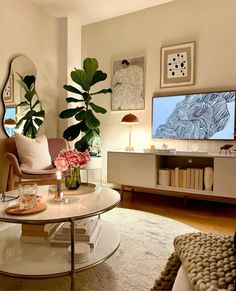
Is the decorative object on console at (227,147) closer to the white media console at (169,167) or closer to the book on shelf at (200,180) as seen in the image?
the white media console at (169,167)

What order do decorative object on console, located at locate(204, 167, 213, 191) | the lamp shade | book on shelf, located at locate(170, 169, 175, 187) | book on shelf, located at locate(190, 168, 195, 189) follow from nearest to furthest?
decorative object on console, located at locate(204, 167, 213, 191) → book on shelf, located at locate(190, 168, 195, 189) → book on shelf, located at locate(170, 169, 175, 187) → the lamp shade

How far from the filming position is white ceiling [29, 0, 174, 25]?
3697 millimetres

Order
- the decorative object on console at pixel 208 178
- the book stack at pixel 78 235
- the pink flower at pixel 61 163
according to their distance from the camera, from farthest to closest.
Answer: the decorative object on console at pixel 208 178 < the pink flower at pixel 61 163 < the book stack at pixel 78 235

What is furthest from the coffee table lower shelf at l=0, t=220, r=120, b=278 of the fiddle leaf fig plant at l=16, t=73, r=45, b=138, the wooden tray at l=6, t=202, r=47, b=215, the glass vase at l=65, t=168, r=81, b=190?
the fiddle leaf fig plant at l=16, t=73, r=45, b=138

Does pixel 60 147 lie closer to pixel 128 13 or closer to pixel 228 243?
pixel 128 13

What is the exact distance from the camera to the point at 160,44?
→ 377cm

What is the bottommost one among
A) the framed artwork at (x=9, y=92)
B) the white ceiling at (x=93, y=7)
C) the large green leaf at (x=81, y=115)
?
the large green leaf at (x=81, y=115)

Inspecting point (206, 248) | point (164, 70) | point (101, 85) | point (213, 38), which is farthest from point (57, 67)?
point (206, 248)

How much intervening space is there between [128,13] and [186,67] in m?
1.28

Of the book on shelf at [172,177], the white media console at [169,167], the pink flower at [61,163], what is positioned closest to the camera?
the pink flower at [61,163]

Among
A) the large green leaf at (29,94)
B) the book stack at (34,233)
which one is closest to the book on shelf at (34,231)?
the book stack at (34,233)

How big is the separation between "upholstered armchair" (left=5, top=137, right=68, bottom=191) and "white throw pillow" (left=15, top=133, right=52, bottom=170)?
0.07 meters

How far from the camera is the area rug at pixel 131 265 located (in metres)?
1.55

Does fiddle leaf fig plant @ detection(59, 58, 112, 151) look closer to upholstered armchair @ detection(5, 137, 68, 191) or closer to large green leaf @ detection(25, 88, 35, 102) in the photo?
upholstered armchair @ detection(5, 137, 68, 191)
